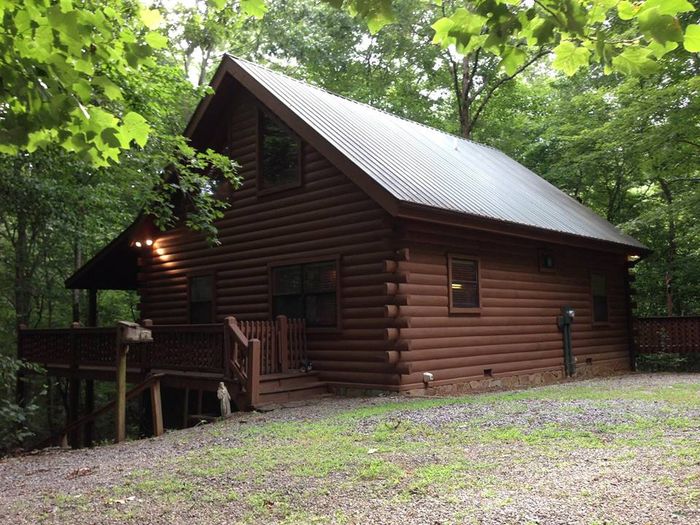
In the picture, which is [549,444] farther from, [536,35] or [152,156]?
[152,156]

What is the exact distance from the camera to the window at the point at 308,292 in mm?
12109

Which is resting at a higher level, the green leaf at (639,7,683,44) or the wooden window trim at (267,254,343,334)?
the green leaf at (639,7,683,44)

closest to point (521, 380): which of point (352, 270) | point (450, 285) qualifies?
point (450, 285)

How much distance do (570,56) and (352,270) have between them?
27.0ft

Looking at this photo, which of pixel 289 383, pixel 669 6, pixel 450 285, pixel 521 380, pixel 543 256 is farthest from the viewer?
pixel 543 256

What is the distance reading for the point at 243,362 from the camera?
421 inches

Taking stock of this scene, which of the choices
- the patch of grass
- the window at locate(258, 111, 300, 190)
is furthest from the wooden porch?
the patch of grass

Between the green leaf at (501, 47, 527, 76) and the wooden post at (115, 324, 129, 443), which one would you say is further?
the wooden post at (115, 324, 129, 443)

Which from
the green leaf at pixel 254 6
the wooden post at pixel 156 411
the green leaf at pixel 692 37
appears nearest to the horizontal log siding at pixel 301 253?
the wooden post at pixel 156 411

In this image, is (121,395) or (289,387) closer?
(121,395)

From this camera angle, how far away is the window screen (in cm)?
1212

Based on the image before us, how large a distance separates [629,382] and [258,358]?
25.2ft

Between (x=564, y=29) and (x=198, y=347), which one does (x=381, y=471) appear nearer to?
(x=564, y=29)

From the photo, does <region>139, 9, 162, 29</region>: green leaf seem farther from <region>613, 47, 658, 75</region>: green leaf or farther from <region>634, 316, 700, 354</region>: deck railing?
<region>634, 316, 700, 354</region>: deck railing
